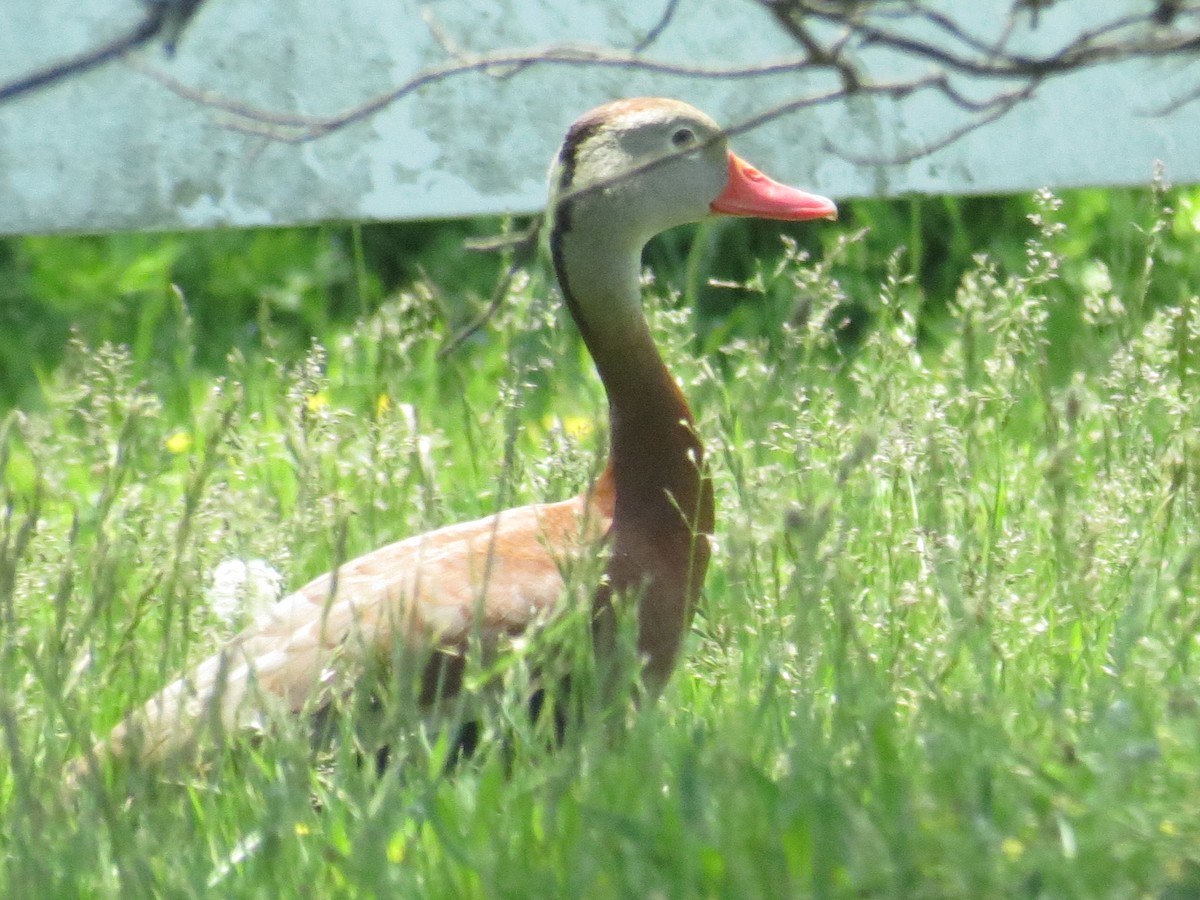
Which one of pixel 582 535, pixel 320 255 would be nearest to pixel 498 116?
pixel 320 255

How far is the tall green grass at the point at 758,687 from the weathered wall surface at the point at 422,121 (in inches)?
64.3

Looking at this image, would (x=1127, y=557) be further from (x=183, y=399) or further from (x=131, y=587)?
(x=183, y=399)

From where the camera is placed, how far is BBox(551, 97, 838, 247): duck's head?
2926 millimetres

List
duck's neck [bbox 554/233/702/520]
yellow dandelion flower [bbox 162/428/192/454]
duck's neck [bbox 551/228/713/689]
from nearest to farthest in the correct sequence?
duck's neck [bbox 551/228/713/689] < duck's neck [bbox 554/233/702/520] < yellow dandelion flower [bbox 162/428/192/454]

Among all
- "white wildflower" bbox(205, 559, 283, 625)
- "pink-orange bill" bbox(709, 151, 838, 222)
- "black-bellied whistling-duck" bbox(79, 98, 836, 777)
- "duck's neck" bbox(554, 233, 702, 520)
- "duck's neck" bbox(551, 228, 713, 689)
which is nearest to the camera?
"white wildflower" bbox(205, 559, 283, 625)

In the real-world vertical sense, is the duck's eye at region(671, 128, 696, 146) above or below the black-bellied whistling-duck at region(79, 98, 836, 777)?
above

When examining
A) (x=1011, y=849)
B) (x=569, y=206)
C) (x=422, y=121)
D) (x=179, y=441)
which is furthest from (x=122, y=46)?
(x=422, y=121)

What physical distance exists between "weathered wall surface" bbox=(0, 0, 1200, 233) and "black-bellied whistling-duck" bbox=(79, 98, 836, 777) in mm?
1777

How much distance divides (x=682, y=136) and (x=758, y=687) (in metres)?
0.98

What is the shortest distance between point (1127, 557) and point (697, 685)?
66 centimetres

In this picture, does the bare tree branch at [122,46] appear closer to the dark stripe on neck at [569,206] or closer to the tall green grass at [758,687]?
the tall green grass at [758,687]

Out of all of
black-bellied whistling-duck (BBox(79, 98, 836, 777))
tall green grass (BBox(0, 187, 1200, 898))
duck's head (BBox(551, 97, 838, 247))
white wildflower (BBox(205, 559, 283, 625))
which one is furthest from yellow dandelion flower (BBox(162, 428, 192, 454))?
duck's head (BBox(551, 97, 838, 247))

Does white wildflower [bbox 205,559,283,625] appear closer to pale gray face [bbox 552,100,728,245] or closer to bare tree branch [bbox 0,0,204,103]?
pale gray face [bbox 552,100,728,245]

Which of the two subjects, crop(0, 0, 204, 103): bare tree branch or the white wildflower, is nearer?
crop(0, 0, 204, 103): bare tree branch
